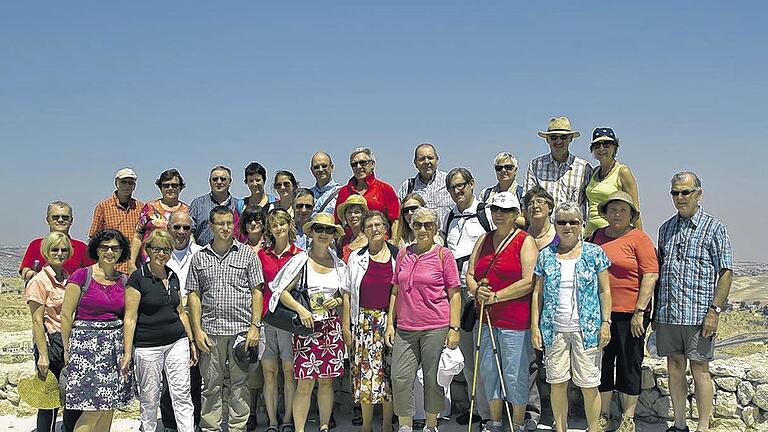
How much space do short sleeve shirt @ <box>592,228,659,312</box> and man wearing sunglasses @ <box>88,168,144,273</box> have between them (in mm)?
5154

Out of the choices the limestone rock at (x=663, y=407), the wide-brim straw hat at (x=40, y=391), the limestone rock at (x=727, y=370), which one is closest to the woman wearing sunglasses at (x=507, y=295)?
the limestone rock at (x=663, y=407)

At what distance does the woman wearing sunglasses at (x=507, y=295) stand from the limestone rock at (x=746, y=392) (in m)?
2.41

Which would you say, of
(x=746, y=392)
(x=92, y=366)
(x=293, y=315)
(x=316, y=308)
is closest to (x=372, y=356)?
(x=316, y=308)

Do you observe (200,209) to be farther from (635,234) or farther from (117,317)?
(635,234)

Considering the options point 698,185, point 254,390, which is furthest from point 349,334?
point 698,185

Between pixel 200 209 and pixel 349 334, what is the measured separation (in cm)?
246

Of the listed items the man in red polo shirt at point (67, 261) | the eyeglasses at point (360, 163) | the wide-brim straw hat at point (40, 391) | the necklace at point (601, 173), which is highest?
→ the eyeglasses at point (360, 163)

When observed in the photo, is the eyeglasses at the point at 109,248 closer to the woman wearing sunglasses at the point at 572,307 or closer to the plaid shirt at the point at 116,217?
the plaid shirt at the point at 116,217

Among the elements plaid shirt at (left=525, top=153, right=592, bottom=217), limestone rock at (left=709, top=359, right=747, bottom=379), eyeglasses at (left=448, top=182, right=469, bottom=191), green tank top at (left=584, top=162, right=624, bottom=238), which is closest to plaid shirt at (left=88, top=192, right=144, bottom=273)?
eyeglasses at (left=448, top=182, right=469, bottom=191)

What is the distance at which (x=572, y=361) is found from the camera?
5660 millimetres

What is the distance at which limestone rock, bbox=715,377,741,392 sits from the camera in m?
6.50

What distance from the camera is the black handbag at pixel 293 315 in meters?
5.94

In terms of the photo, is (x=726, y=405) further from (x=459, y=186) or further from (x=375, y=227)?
(x=375, y=227)

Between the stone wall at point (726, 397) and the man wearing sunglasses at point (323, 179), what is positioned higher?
the man wearing sunglasses at point (323, 179)
